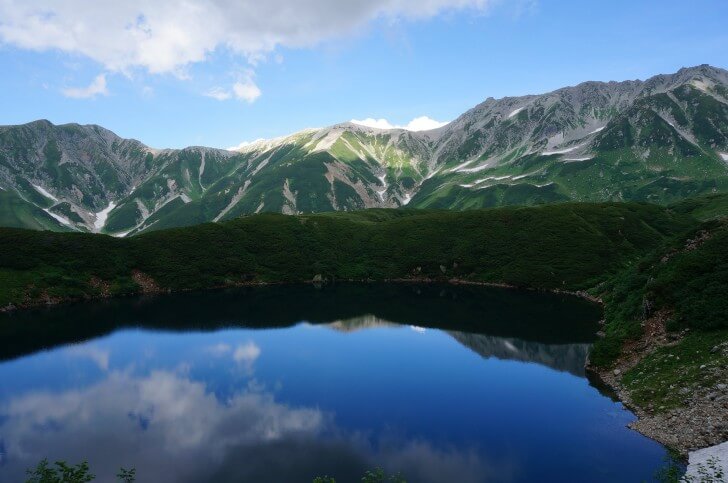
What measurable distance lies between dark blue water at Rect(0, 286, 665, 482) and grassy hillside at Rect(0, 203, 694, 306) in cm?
2094

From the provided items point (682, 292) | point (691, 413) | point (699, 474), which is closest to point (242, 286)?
point (682, 292)

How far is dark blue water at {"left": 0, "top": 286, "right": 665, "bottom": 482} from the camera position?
3375 cm

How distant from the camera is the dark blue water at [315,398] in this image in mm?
33750

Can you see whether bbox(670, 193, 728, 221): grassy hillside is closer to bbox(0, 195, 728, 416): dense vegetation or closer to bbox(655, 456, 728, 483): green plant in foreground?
bbox(0, 195, 728, 416): dense vegetation

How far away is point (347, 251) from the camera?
461ft

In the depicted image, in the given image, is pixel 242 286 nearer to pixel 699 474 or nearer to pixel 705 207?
pixel 699 474

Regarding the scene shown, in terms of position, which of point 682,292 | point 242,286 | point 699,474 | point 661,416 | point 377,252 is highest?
point 377,252

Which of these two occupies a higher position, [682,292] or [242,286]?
[682,292]

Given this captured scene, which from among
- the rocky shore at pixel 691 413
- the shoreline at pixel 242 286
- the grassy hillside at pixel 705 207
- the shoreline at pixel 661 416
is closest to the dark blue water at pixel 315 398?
the shoreline at pixel 661 416

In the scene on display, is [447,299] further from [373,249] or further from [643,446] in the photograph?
[643,446]

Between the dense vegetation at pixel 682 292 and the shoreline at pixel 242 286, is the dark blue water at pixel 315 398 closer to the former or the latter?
the dense vegetation at pixel 682 292

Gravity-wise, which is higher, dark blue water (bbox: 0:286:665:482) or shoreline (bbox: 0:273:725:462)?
shoreline (bbox: 0:273:725:462)

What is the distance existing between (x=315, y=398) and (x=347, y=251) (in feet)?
311

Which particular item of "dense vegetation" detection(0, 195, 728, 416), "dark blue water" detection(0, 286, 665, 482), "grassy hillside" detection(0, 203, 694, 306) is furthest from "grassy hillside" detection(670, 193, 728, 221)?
"dark blue water" detection(0, 286, 665, 482)
